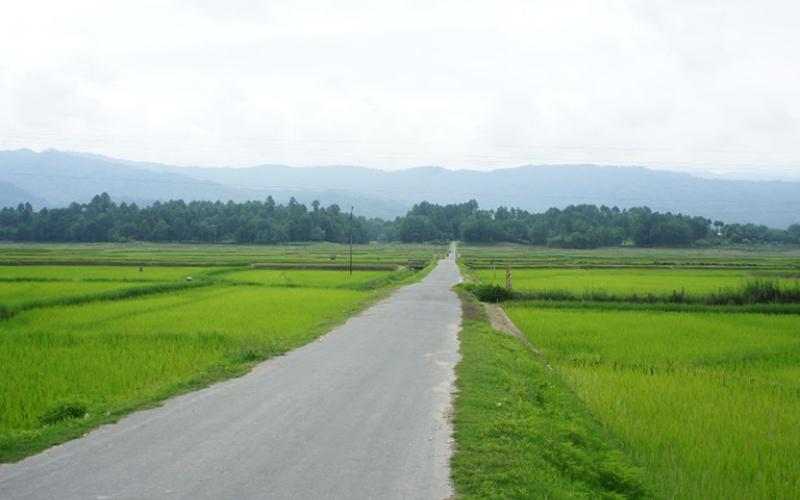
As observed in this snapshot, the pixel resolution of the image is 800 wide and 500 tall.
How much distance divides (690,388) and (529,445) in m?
5.51

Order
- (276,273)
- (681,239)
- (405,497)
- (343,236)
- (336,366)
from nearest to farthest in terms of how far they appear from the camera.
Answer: (405,497)
(336,366)
(276,273)
(681,239)
(343,236)

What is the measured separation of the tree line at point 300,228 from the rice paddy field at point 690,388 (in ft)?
360

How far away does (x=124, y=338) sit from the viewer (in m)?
15.7

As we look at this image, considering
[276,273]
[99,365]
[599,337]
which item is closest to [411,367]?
[99,365]

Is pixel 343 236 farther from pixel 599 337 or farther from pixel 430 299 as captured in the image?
pixel 599 337

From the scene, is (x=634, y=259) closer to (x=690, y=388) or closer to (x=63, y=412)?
(x=690, y=388)

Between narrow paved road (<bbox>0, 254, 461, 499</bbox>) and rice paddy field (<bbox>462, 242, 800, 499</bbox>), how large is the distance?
8.67 ft

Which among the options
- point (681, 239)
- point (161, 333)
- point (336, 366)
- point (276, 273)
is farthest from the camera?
point (681, 239)

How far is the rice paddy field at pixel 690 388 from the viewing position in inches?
288

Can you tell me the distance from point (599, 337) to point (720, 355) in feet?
10.5

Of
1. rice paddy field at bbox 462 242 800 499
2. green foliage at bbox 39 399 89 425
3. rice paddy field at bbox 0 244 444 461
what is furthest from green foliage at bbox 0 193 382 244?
green foliage at bbox 39 399 89 425

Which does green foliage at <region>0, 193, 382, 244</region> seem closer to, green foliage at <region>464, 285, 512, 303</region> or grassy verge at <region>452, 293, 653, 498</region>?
green foliage at <region>464, 285, 512, 303</region>

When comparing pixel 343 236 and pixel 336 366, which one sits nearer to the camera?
pixel 336 366

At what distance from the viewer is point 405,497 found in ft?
19.0
